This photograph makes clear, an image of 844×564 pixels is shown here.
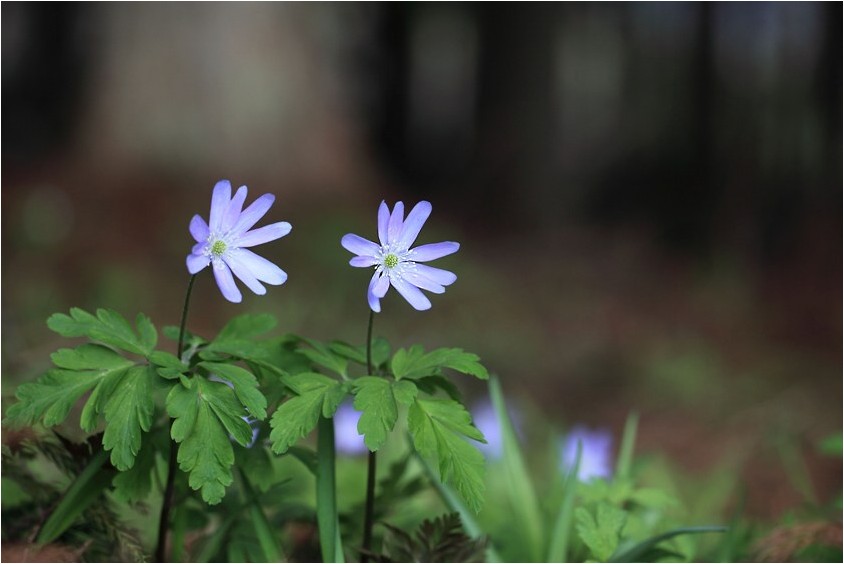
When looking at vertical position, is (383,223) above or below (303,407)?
above

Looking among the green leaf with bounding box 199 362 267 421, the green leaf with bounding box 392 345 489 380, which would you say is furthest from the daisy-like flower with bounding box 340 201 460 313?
the green leaf with bounding box 199 362 267 421

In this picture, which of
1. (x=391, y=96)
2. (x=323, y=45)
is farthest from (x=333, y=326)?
(x=391, y=96)

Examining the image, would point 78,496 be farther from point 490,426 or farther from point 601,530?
point 490,426

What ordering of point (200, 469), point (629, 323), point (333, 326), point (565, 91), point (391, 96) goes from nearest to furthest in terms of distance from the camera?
point (200, 469), point (333, 326), point (629, 323), point (565, 91), point (391, 96)

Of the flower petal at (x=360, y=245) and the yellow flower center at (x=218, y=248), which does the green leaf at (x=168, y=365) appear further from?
the flower petal at (x=360, y=245)

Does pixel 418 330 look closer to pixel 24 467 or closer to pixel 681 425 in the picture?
pixel 681 425

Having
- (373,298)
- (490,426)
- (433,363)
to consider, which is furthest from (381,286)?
(490,426)

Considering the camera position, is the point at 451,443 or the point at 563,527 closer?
the point at 451,443
